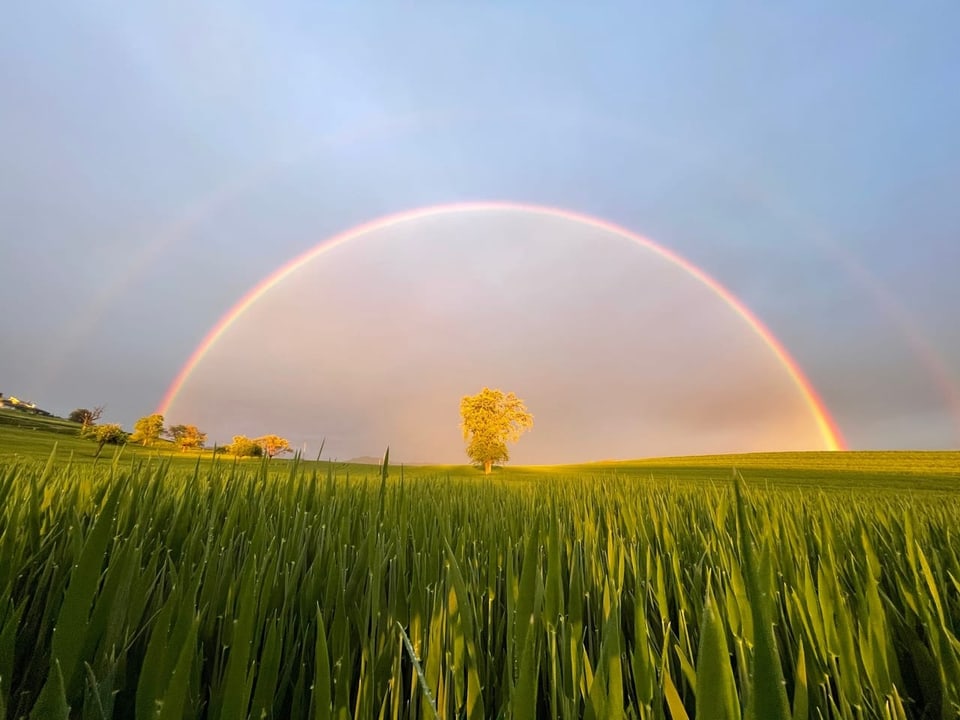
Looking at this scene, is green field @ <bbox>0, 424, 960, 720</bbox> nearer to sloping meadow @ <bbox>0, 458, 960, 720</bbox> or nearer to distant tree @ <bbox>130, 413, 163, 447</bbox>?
sloping meadow @ <bbox>0, 458, 960, 720</bbox>

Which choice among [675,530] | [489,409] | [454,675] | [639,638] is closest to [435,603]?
[454,675]

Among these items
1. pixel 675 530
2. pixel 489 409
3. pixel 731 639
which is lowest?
pixel 731 639

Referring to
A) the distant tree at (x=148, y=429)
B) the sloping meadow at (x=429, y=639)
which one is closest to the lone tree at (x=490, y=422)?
the distant tree at (x=148, y=429)

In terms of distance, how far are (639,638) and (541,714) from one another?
1.21ft

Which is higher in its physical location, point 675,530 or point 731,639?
point 675,530

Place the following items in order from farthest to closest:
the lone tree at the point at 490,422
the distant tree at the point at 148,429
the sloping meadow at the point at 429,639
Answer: the lone tree at the point at 490,422 < the distant tree at the point at 148,429 < the sloping meadow at the point at 429,639

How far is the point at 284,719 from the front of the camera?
67cm

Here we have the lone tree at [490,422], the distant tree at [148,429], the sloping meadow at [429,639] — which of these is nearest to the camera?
the sloping meadow at [429,639]

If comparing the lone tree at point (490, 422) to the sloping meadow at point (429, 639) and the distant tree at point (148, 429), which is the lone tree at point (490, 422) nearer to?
the distant tree at point (148, 429)

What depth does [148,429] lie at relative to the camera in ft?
88.6

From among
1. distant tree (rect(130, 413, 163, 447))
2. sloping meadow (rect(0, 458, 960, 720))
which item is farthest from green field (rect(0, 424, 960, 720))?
distant tree (rect(130, 413, 163, 447))

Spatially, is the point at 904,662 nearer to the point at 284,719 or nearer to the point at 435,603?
the point at 435,603

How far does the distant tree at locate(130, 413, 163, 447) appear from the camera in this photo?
26156mm

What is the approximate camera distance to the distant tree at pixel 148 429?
26.2 meters
